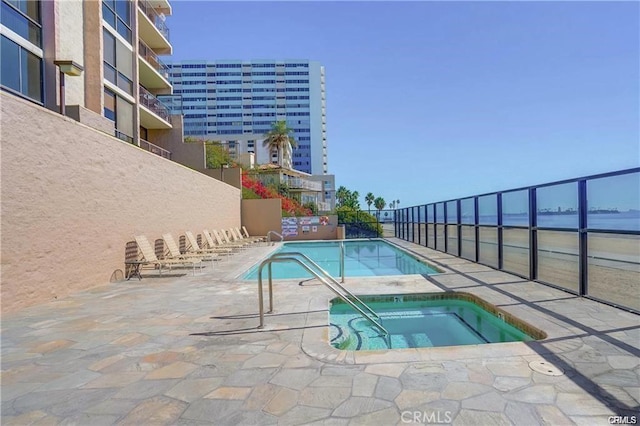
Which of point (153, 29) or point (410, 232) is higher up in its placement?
point (153, 29)

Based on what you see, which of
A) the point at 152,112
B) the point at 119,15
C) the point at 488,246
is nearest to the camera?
the point at 488,246

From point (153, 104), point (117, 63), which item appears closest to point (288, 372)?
point (117, 63)

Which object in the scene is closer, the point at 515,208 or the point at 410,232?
the point at 515,208

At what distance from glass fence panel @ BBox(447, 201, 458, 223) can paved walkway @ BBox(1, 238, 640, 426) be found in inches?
231

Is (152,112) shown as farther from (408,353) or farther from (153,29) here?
(408,353)

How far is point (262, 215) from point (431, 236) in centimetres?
1005

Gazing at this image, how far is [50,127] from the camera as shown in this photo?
5793mm

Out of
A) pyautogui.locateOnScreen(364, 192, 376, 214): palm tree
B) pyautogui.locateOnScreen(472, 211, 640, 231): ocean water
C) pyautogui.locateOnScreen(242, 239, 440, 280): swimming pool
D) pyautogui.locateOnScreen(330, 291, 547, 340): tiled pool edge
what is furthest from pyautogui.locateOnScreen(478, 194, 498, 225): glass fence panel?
pyautogui.locateOnScreen(364, 192, 376, 214): palm tree

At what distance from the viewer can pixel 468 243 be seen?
10.0 metres

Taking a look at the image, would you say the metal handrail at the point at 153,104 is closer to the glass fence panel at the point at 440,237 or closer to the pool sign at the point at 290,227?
the pool sign at the point at 290,227

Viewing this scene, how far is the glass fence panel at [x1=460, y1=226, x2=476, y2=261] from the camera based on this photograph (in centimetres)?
950

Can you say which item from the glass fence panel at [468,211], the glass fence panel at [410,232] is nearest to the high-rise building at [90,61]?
the glass fence panel at [468,211]

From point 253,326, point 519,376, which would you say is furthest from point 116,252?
point 519,376

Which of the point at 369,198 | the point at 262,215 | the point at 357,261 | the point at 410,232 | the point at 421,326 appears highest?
the point at 369,198
